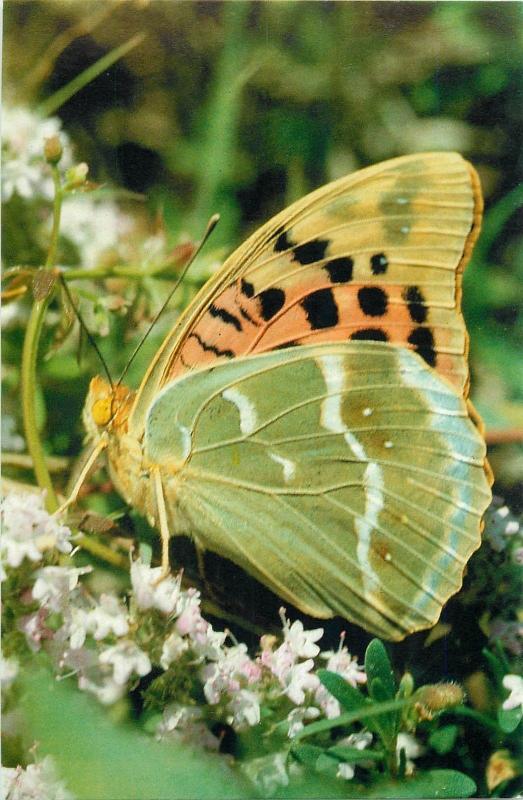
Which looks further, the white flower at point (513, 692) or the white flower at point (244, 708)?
the white flower at point (513, 692)

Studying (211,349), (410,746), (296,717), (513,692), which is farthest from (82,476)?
(513,692)

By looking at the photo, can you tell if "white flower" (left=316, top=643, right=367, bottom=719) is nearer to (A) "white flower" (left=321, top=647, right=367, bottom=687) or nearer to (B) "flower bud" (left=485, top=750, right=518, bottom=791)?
(A) "white flower" (left=321, top=647, right=367, bottom=687)

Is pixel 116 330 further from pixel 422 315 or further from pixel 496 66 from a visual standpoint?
pixel 496 66

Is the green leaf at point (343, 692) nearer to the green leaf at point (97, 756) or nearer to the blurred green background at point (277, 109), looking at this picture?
the green leaf at point (97, 756)

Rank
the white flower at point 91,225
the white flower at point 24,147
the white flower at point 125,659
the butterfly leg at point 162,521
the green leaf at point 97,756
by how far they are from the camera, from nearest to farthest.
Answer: the green leaf at point 97,756 < the white flower at point 125,659 < the butterfly leg at point 162,521 < the white flower at point 24,147 < the white flower at point 91,225

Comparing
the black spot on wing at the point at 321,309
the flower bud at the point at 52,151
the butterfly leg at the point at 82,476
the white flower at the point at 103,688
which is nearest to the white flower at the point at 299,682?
the white flower at the point at 103,688

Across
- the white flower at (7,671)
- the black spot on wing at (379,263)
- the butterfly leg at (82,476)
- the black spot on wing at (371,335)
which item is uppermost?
the black spot on wing at (379,263)
